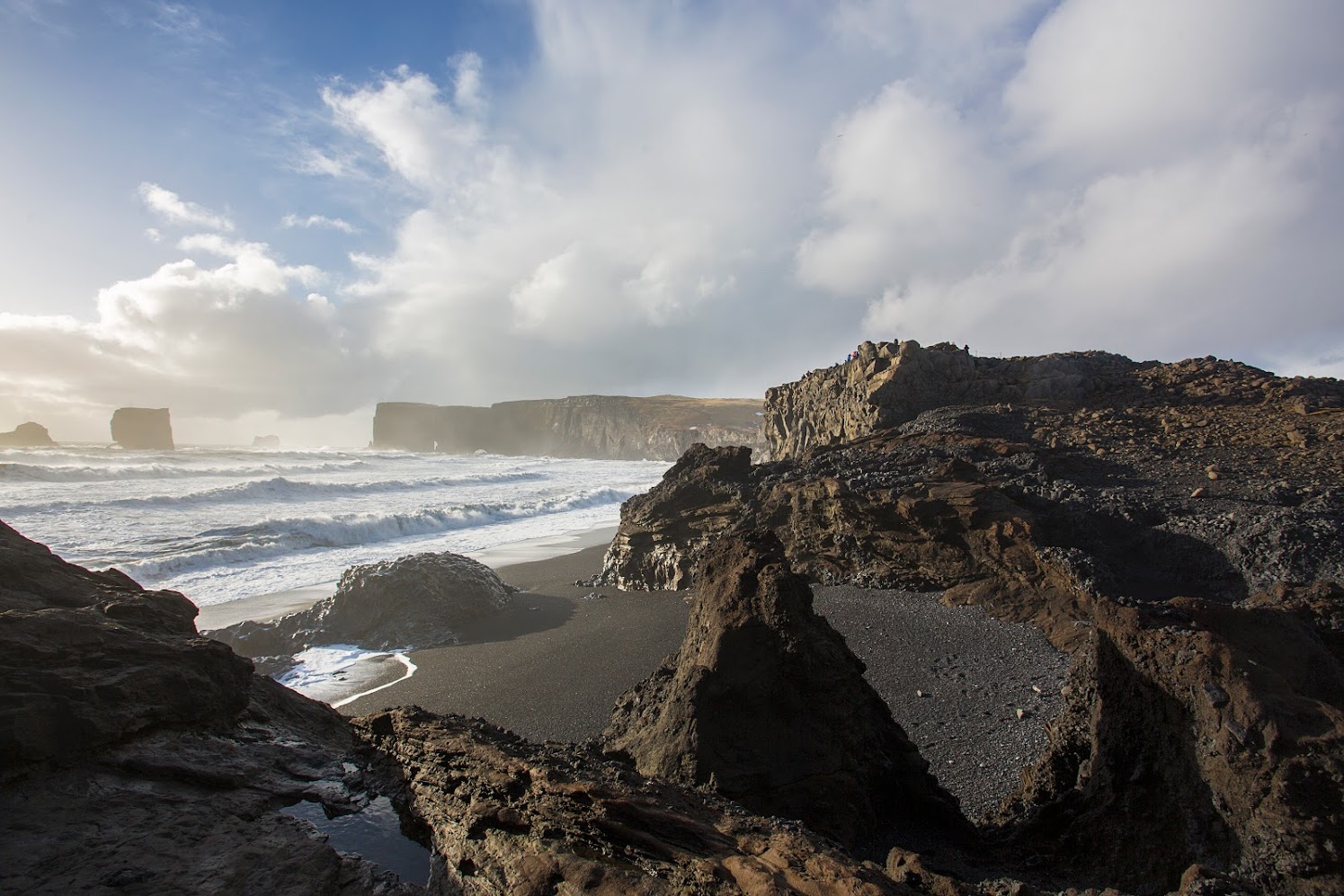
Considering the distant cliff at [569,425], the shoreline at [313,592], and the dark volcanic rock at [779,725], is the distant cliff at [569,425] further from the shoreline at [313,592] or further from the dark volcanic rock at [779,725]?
the dark volcanic rock at [779,725]

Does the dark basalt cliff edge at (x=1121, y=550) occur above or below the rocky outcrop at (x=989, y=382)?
below

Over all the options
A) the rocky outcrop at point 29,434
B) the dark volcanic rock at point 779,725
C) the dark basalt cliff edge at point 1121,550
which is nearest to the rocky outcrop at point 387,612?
the dark basalt cliff edge at point 1121,550

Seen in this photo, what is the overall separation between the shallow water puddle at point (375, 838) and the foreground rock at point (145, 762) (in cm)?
8

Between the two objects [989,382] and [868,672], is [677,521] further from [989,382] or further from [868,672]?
[989,382]

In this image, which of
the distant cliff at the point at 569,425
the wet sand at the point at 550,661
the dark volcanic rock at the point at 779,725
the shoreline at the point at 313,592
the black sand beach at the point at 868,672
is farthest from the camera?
the distant cliff at the point at 569,425

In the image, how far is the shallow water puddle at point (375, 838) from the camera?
240 cm

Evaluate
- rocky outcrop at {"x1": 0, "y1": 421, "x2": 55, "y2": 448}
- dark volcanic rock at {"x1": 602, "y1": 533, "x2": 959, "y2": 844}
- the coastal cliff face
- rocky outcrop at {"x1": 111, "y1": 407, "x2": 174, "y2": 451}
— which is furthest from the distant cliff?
dark volcanic rock at {"x1": 602, "y1": 533, "x2": 959, "y2": 844}

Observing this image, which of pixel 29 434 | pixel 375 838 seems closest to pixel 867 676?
pixel 375 838

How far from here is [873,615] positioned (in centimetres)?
854

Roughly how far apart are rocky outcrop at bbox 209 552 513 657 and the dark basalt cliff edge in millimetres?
3231

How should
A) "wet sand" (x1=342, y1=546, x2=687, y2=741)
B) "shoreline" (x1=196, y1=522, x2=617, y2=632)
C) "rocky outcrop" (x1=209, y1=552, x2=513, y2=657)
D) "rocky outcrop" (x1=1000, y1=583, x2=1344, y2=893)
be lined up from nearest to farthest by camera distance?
"rocky outcrop" (x1=1000, y1=583, x2=1344, y2=893)
"wet sand" (x1=342, y1=546, x2=687, y2=741)
"rocky outcrop" (x1=209, y1=552, x2=513, y2=657)
"shoreline" (x1=196, y1=522, x2=617, y2=632)

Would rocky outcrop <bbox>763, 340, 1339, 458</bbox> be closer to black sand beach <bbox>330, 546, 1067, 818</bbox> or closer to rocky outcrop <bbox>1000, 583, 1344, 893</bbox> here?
black sand beach <bbox>330, 546, 1067, 818</bbox>

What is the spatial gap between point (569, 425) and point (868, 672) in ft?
315

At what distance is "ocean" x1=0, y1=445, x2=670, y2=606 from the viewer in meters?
14.0
